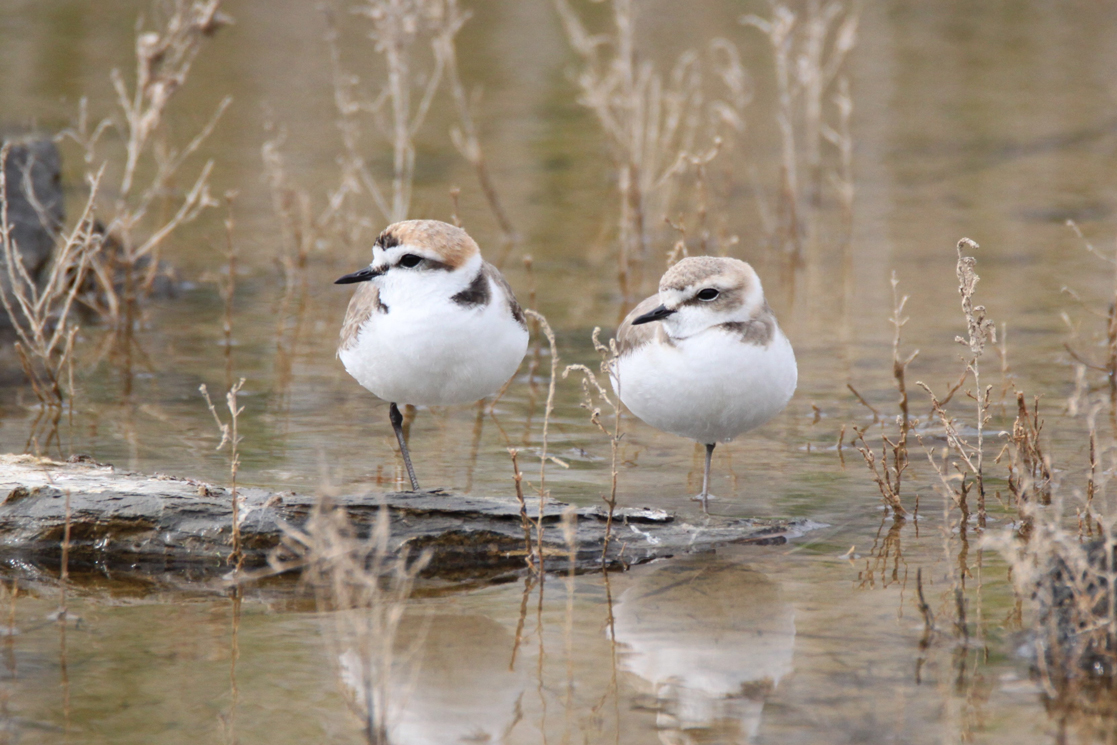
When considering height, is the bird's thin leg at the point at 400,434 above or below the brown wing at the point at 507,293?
below

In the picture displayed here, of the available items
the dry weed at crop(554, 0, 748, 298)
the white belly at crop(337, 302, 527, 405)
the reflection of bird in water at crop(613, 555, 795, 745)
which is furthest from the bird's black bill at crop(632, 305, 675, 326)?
the dry weed at crop(554, 0, 748, 298)

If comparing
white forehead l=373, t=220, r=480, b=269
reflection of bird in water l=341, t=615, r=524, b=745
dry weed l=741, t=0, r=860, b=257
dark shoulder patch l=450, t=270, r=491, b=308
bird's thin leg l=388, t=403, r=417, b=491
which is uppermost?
dry weed l=741, t=0, r=860, b=257

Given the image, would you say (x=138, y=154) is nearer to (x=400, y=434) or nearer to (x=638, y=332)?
(x=400, y=434)

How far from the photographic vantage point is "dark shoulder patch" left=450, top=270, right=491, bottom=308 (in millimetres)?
6270

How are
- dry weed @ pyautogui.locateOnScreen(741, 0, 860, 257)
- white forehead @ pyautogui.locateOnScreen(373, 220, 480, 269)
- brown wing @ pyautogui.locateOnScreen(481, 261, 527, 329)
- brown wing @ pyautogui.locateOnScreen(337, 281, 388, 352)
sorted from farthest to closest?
dry weed @ pyautogui.locateOnScreen(741, 0, 860, 257)
brown wing @ pyautogui.locateOnScreen(481, 261, 527, 329)
brown wing @ pyautogui.locateOnScreen(337, 281, 388, 352)
white forehead @ pyautogui.locateOnScreen(373, 220, 480, 269)

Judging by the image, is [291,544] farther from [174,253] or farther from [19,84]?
[19,84]

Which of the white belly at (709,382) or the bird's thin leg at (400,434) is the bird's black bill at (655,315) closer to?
the white belly at (709,382)

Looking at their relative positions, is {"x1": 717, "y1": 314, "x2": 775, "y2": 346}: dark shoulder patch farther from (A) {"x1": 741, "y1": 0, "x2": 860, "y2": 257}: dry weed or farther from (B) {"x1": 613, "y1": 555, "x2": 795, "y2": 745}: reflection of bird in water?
(A) {"x1": 741, "y1": 0, "x2": 860, "y2": 257}: dry weed

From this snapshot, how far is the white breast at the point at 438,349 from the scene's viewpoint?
6.22m

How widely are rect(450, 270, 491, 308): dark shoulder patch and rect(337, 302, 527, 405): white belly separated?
31mm

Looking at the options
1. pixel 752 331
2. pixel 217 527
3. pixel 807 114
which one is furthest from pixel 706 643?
pixel 807 114

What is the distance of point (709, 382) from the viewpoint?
618 cm

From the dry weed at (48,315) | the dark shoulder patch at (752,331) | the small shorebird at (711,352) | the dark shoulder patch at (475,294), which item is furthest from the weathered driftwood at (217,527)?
the dry weed at (48,315)

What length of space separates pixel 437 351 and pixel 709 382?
126cm
